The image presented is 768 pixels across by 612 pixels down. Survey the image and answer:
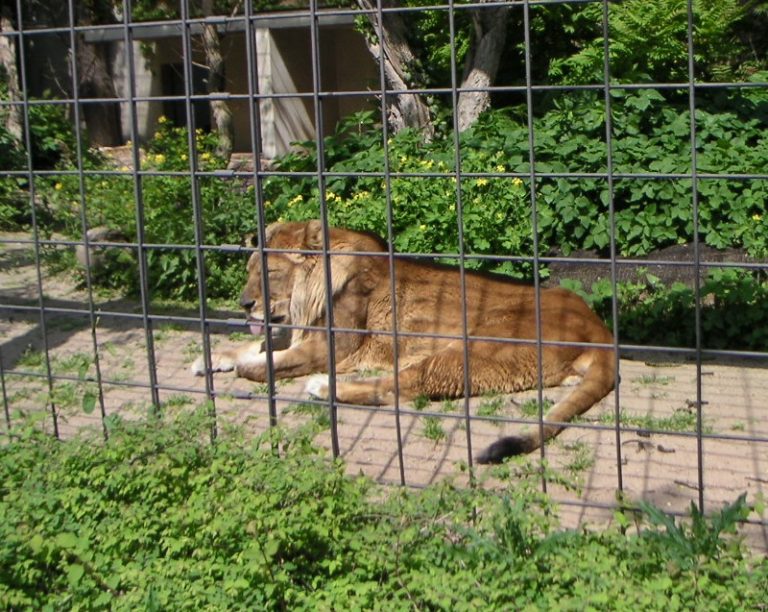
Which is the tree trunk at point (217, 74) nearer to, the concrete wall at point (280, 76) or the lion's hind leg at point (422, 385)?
the concrete wall at point (280, 76)

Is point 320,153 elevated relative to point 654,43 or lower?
lower

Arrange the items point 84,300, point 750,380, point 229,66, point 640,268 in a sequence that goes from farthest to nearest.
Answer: point 229,66 → point 84,300 → point 640,268 → point 750,380

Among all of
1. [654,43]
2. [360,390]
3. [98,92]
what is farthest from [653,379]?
[98,92]

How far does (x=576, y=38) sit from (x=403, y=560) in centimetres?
944

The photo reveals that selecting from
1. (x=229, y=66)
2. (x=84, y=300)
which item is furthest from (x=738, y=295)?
(x=229, y=66)

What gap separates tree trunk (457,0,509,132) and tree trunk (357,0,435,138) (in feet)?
1.27

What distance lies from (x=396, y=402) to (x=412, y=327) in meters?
2.27

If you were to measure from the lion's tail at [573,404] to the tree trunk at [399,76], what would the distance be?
5273 millimetres

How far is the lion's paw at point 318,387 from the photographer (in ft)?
23.0

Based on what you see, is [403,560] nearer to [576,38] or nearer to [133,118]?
[133,118]

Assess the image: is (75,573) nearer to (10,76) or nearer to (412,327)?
(412,327)

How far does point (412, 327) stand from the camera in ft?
24.4

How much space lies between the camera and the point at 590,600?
12.3 feet

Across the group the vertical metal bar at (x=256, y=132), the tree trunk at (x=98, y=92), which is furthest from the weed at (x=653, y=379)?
the tree trunk at (x=98, y=92)
